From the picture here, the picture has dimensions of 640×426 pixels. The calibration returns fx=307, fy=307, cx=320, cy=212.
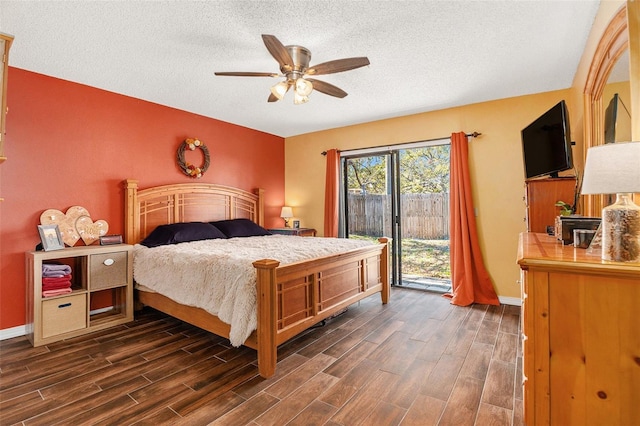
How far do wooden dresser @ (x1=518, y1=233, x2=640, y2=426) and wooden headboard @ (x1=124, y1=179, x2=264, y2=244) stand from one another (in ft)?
12.8

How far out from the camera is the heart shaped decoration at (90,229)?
3.26 meters

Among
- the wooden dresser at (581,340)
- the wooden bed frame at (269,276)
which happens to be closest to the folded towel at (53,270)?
the wooden bed frame at (269,276)

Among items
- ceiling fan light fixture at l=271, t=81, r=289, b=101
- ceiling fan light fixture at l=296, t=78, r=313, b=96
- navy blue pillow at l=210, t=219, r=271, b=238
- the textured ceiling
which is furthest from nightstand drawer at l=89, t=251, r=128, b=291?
ceiling fan light fixture at l=296, t=78, r=313, b=96

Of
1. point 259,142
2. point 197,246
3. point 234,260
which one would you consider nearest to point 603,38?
point 234,260

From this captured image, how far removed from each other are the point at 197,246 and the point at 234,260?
1148 millimetres

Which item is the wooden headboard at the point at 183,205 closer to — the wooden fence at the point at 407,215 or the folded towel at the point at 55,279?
the folded towel at the point at 55,279

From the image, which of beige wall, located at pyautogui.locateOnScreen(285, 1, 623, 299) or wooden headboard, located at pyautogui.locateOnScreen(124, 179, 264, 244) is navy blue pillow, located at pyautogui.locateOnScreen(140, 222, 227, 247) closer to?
wooden headboard, located at pyautogui.locateOnScreen(124, 179, 264, 244)

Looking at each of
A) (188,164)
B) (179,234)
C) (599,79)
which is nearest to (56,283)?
(179,234)

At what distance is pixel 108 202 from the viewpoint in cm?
355

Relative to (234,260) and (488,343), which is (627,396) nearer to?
(488,343)

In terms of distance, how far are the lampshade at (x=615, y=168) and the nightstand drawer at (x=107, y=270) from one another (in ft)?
12.4

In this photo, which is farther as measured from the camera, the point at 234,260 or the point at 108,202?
the point at 108,202

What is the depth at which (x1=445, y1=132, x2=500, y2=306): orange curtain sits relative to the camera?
12.7 ft

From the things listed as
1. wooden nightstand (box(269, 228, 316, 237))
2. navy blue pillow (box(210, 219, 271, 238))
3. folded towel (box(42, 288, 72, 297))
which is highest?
navy blue pillow (box(210, 219, 271, 238))
